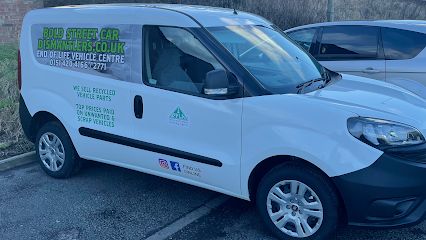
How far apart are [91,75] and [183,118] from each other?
1.13 metres

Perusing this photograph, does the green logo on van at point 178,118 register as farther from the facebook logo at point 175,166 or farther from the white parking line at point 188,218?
the white parking line at point 188,218

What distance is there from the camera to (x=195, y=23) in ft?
13.0

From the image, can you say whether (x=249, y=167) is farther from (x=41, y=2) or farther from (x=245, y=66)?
(x=41, y=2)

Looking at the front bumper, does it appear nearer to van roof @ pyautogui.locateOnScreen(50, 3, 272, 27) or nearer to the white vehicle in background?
van roof @ pyautogui.locateOnScreen(50, 3, 272, 27)

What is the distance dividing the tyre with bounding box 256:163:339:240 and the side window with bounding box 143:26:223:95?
0.95m

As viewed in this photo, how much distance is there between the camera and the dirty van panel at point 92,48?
426cm

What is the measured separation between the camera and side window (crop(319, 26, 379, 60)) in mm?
6352

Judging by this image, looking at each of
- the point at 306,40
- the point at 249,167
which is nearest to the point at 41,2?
the point at 306,40

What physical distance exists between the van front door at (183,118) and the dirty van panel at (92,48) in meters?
0.15

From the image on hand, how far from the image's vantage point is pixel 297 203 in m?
3.55

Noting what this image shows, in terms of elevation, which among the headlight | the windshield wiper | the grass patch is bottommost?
the grass patch

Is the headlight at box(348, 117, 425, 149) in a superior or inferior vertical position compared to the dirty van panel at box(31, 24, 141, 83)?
inferior

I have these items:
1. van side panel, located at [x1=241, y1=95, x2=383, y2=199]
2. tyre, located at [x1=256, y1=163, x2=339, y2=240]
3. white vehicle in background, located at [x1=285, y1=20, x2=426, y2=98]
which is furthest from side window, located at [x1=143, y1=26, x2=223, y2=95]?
white vehicle in background, located at [x1=285, y1=20, x2=426, y2=98]

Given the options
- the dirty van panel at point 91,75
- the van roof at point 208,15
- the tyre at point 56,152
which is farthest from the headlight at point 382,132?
the tyre at point 56,152
